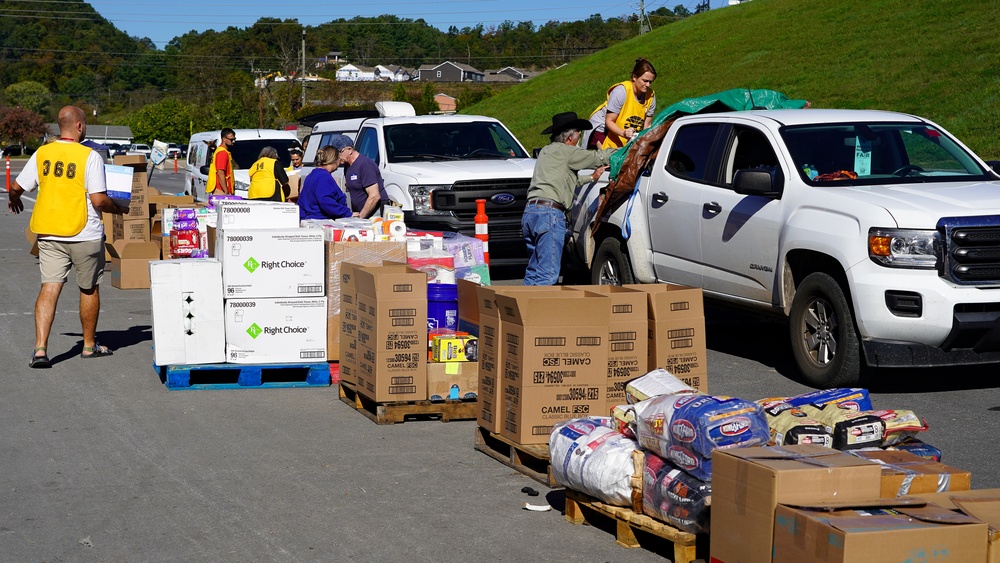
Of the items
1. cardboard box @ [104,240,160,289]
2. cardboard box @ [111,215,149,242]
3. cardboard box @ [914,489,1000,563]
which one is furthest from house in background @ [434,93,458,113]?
cardboard box @ [914,489,1000,563]

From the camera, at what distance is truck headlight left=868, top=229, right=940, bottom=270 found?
7.52 meters

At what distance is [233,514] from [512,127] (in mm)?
40285

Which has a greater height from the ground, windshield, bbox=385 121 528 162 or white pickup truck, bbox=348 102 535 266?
windshield, bbox=385 121 528 162

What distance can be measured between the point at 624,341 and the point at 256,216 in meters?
3.87

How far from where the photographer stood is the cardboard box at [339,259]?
865cm

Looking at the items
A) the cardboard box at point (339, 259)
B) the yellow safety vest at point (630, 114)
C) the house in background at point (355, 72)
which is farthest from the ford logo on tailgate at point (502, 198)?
the house in background at point (355, 72)

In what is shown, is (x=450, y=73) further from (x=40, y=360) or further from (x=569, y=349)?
(x=569, y=349)

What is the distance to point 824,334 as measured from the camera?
8141 mm

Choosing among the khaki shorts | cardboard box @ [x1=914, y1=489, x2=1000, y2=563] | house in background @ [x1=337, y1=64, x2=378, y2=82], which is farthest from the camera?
house in background @ [x1=337, y1=64, x2=378, y2=82]

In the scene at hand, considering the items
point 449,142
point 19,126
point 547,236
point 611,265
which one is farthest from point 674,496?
point 19,126

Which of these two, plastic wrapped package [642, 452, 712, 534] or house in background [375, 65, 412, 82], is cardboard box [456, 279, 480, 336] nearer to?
plastic wrapped package [642, 452, 712, 534]

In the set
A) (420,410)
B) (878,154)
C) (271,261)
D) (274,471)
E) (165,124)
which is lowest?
(274,471)

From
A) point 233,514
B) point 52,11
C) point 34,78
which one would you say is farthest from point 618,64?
point 52,11

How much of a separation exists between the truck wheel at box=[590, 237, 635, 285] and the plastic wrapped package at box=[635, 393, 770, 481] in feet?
17.8
